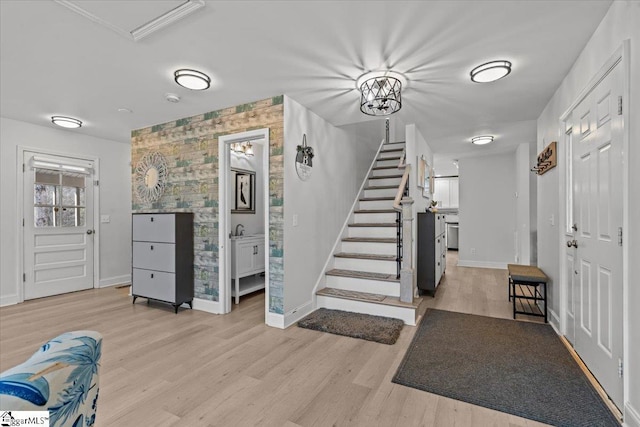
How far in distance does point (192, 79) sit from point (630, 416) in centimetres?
375

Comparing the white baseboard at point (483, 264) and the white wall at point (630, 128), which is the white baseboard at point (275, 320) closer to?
the white wall at point (630, 128)

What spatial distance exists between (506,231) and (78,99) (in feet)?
24.2

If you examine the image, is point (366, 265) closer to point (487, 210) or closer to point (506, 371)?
point (506, 371)

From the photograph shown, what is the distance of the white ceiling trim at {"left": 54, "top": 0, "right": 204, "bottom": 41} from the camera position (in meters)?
1.80

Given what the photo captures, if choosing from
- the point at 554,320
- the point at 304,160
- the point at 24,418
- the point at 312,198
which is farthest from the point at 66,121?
the point at 554,320

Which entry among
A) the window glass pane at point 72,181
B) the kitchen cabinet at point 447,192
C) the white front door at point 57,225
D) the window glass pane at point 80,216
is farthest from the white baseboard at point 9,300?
the kitchen cabinet at point 447,192

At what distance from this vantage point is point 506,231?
633 centimetres

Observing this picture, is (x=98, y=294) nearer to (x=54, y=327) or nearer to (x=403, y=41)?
(x=54, y=327)

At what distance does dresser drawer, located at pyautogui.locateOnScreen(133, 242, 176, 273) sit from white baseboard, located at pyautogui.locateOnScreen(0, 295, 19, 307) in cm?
164

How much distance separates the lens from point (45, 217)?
4387 mm

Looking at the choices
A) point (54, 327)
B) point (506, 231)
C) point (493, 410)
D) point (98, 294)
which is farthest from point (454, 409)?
point (506, 231)

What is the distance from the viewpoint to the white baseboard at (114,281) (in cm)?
500

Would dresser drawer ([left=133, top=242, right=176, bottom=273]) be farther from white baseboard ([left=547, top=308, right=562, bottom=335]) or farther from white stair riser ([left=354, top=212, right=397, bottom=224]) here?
white baseboard ([left=547, top=308, right=562, bottom=335])

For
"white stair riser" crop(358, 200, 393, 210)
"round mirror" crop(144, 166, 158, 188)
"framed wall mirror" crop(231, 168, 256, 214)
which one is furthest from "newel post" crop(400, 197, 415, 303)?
"round mirror" crop(144, 166, 158, 188)
